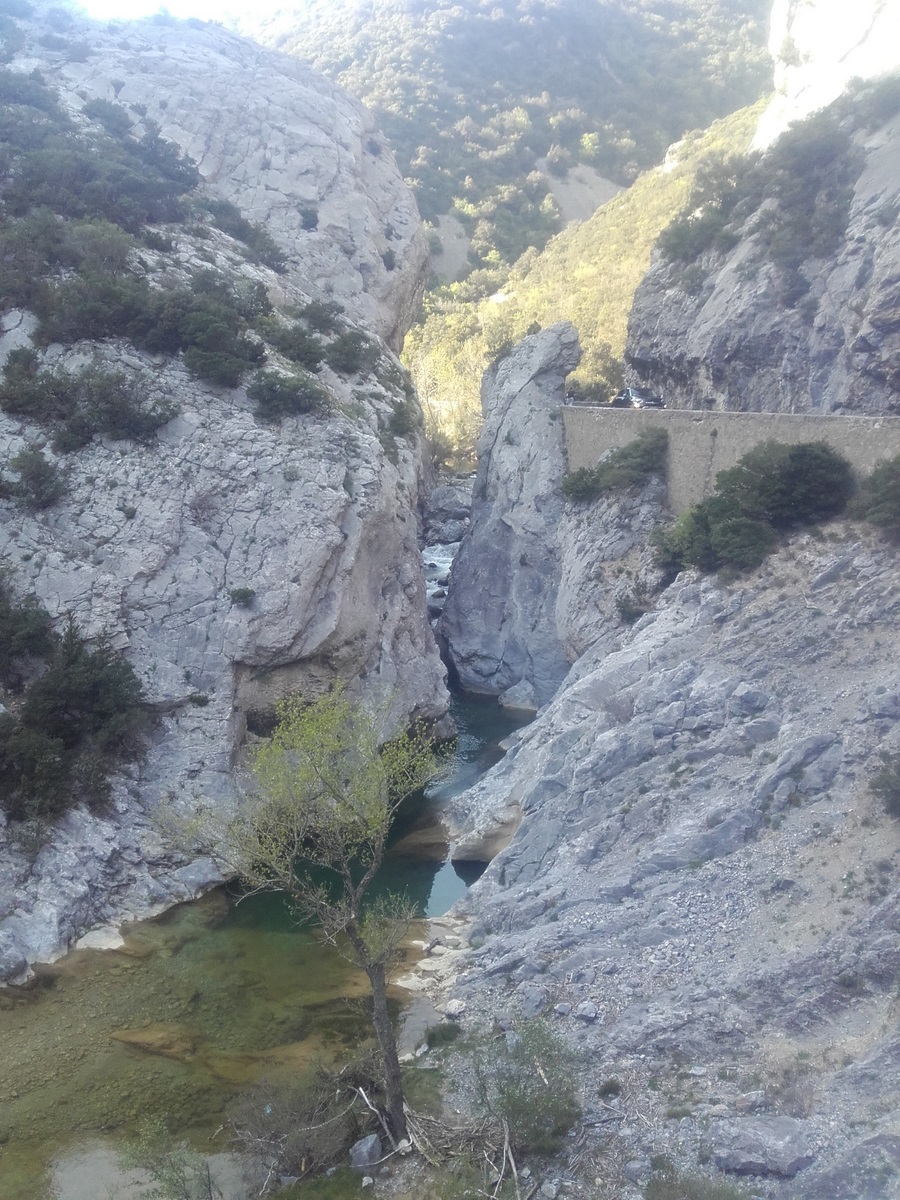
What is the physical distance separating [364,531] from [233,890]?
11260mm

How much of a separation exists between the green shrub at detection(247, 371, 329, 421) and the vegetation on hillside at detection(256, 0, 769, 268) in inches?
2288

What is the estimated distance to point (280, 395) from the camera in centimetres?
2786

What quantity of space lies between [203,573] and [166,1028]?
1252 centimetres

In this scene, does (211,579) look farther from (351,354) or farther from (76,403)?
(351,354)

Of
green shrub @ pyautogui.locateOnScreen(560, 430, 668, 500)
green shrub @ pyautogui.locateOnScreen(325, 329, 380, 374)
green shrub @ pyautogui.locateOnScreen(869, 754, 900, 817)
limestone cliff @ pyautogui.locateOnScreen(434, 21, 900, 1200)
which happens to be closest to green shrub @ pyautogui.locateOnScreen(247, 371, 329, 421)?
green shrub @ pyautogui.locateOnScreen(325, 329, 380, 374)

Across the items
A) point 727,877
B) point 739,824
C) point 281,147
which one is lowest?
point 727,877

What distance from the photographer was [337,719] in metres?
14.6

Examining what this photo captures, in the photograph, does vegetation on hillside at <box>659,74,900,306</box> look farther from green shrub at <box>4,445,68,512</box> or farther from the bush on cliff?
green shrub at <box>4,445,68,512</box>

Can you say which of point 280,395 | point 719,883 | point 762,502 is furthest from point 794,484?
point 280,395

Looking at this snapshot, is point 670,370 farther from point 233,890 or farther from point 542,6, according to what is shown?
point 542,6

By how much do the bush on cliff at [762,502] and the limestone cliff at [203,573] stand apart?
8872 mm

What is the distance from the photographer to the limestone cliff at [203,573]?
20188 millimetres

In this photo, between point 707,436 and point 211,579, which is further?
point 211,579

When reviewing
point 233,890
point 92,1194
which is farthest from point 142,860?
point 92,1194
